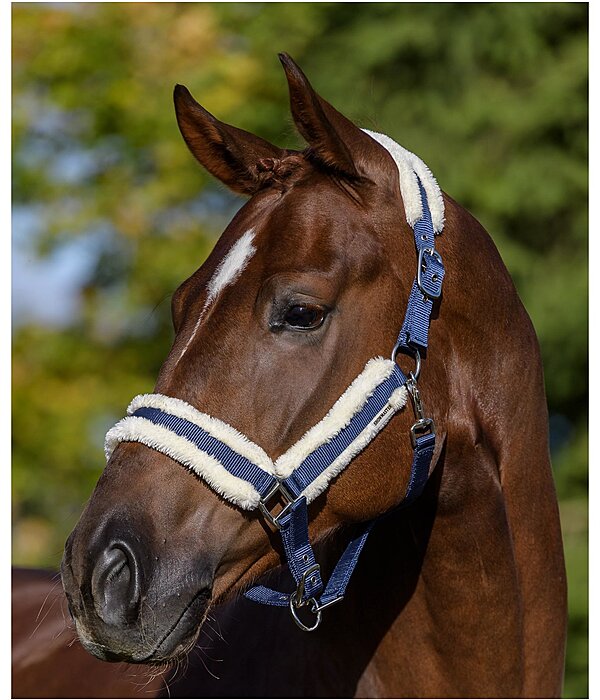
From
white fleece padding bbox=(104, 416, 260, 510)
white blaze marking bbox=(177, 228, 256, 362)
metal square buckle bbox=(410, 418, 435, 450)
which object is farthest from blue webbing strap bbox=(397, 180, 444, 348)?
white fleece padding bbox=(104, 416, 260, 510)

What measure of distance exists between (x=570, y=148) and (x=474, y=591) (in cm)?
851

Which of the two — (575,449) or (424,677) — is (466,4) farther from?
(424,677)

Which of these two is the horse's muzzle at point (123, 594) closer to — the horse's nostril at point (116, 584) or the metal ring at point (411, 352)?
the horse's nostril at point (116, 584)

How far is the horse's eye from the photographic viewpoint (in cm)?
224

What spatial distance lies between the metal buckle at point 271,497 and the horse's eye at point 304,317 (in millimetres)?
413

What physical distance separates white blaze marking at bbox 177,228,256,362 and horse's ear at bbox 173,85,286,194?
0.99 feet

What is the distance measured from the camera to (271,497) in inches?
86.9

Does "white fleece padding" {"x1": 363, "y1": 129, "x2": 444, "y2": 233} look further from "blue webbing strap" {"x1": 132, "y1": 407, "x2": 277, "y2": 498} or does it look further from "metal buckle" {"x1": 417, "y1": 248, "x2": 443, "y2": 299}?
"blue webbing strap" {"x1": 132, "y1": 407, "x2": 277, "y2": 498}

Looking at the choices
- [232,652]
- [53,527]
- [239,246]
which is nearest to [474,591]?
[232,652]

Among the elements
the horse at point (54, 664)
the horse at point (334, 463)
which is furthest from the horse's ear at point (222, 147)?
the horse at point (54, 664)

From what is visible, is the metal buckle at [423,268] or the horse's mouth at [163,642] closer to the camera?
the horse's mouth at [163,642]

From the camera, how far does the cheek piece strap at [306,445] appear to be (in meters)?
2.14

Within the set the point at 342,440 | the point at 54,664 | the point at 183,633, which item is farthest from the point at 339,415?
the point at 54,664

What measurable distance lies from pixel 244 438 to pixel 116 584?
0.46 m
